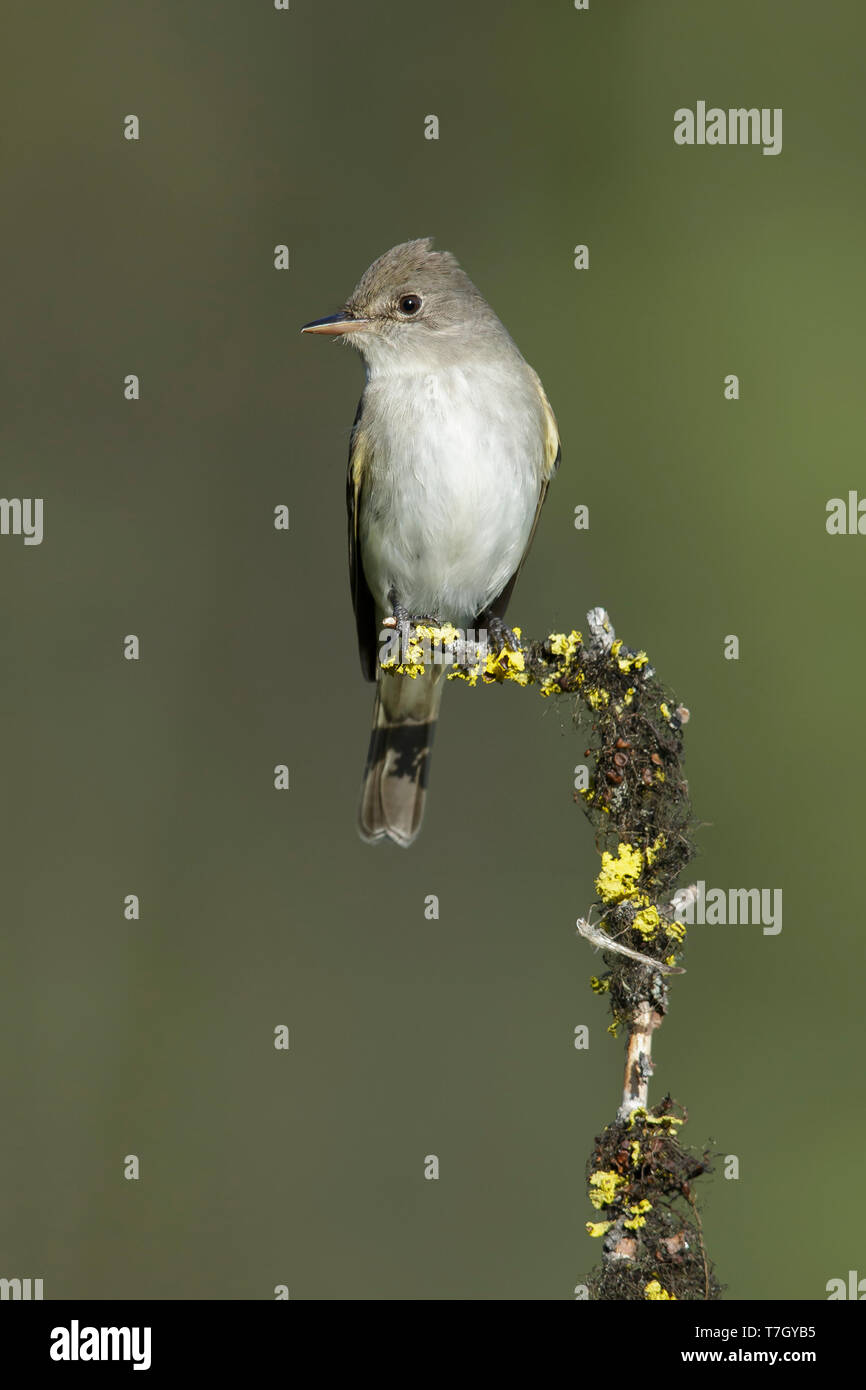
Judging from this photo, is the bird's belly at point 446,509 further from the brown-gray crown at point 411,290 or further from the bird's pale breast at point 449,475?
the brown-gray crown at point 411,290

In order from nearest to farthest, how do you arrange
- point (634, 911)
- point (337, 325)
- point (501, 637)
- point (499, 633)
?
point (634, 911) < point (501, 637) < point (499, 633) < point (337, 325)

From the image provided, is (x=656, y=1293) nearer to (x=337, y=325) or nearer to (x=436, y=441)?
(x=436, y=441)

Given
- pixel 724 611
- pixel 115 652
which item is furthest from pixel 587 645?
pixel 115 652

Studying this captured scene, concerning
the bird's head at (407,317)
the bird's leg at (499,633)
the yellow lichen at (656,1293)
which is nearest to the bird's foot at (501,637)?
the bird's leg at (499,633)

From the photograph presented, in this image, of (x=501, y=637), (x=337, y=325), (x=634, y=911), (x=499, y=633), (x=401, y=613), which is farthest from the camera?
(x=401, y=613)

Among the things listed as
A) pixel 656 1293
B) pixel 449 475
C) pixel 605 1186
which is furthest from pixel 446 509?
pixel 656 1293

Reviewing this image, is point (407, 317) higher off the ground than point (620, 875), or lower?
higher
